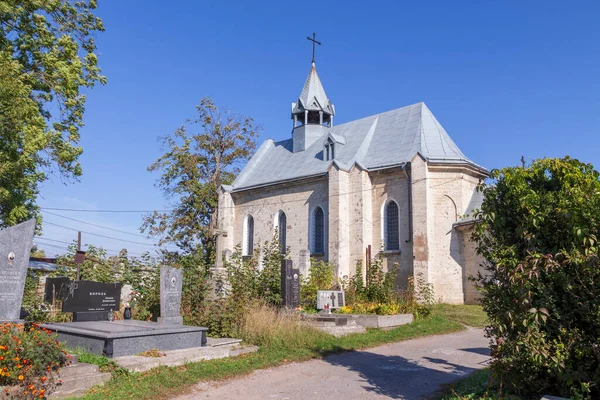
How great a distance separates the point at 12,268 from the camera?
8.36 metres

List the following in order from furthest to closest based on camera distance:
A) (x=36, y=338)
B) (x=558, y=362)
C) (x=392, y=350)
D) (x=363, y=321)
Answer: (x=363, y=321), (x=392, y=350), (x=36, y=338), (x=558, y=362)

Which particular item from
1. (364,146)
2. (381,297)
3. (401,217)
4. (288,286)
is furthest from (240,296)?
(364,146)

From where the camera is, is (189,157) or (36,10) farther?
(189,157)

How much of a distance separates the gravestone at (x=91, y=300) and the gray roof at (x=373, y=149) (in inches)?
576

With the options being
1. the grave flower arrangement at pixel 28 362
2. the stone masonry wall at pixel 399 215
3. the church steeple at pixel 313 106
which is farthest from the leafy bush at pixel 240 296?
the church steeple at pixel 313 106

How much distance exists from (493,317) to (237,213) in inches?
1060

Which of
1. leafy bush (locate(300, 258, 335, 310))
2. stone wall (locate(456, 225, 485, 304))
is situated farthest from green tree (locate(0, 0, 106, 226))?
stone wall (locate(456, 225, 485, 304))

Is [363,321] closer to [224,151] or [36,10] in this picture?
[36,10]

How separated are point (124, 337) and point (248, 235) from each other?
22.5 m

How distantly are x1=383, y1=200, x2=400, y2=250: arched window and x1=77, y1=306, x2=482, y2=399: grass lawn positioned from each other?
8.84 metres

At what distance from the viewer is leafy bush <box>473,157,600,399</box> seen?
507 cm

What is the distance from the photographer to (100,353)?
8.77m

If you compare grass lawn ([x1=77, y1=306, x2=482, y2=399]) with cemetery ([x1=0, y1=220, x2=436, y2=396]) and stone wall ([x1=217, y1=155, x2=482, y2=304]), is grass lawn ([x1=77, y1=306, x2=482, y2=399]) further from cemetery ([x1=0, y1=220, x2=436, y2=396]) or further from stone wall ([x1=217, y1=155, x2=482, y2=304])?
stone wall ([x1=217, y1=155, x2=482, y2=304])

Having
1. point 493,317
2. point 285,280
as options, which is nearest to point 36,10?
point 285,280
